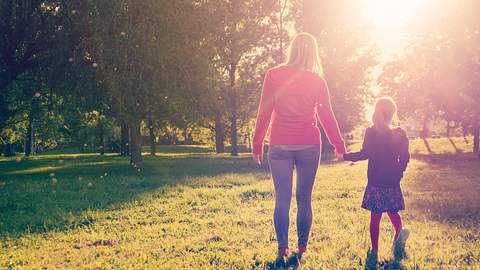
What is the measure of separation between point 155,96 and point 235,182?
4836 millimetres

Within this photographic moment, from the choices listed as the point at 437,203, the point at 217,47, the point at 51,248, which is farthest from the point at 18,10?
the point at 437,203

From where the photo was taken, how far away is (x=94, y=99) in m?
16.9

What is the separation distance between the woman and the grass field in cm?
62

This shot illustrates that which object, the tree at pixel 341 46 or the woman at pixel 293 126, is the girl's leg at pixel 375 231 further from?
the tree at pixel 341 46

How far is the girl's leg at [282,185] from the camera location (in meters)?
5.18

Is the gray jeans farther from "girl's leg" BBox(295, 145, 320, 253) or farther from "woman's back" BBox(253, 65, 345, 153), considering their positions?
"woman's back" BBox(253, 65, 345, 153)

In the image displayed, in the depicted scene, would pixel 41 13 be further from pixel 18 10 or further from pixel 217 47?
pixel 217 47

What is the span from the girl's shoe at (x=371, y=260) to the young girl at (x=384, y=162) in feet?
0.04

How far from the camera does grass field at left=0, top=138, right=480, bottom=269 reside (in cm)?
561

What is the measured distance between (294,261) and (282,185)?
2.93ft

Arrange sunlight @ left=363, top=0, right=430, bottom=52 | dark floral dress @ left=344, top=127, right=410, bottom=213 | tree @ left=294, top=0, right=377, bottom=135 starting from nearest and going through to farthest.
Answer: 1. dark floral dress @ left=344, top=127, right=410, bottom=213
2. sunlight @ left=363, top=0, right=430, bottom=52
3. tree @ left=294, top=0, right=377, bottom=135

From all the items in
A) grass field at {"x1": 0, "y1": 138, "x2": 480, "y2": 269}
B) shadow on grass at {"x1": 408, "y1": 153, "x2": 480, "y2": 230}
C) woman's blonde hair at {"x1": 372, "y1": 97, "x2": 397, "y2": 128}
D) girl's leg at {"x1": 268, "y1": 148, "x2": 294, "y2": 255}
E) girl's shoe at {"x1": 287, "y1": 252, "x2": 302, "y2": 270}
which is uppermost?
woman's blonde hair at {"x1": 372, "y1": 97, "x2": 397, "y2": 128}

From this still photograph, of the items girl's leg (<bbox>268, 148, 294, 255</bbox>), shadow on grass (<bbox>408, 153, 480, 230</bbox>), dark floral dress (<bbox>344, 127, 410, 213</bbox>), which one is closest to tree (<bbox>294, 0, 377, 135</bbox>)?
shadow on grass (<bbox>408, 153, 480, 230</bbox>)

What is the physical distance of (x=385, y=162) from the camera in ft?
18.2
